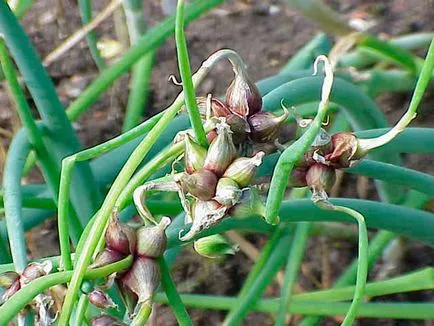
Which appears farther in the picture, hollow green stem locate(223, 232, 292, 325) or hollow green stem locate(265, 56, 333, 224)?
hollow green stem locate(223, 232, 292, 325)

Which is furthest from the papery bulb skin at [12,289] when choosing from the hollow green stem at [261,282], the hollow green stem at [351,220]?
the hollow green stem at [261,282]

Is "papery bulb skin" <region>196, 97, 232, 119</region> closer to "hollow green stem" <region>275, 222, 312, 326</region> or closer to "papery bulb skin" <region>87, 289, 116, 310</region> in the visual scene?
"papery bulb skin" <region>87, 289, 116, 310</region>

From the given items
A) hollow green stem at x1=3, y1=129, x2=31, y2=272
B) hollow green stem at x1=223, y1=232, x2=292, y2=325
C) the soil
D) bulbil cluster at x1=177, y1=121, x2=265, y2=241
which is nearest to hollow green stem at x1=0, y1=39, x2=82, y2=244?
hollow green stem at x1=3, y1=129, x2=31, y2=272

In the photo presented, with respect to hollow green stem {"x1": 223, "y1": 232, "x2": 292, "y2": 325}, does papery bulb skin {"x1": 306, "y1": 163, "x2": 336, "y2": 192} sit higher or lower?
higher

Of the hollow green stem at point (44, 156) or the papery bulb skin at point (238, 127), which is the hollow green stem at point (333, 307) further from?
the papery bulb skin at point (238, 127)

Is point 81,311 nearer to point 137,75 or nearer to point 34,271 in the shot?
point 34,271

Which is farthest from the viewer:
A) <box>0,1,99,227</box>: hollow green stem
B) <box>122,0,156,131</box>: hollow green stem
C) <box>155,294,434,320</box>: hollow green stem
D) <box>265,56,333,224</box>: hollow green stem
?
<box>122,0,156,131</box>: hollow green stem
